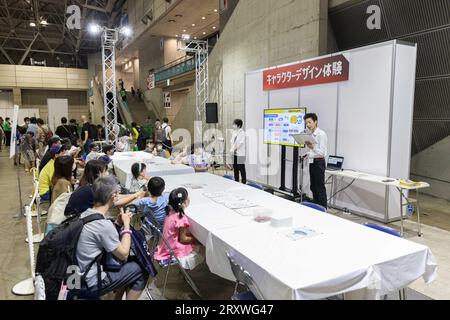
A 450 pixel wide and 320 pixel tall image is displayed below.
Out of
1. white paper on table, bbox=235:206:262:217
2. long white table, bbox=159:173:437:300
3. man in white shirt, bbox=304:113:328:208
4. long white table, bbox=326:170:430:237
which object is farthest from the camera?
man in white shirt, bbox=304:113:328:208

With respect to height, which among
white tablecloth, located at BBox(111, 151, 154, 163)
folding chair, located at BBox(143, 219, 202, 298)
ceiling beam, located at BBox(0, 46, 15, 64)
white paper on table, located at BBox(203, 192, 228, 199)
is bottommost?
folding chair, located at BBox(143, 219, 202, 298)

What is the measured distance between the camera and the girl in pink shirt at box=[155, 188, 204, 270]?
8.48ft

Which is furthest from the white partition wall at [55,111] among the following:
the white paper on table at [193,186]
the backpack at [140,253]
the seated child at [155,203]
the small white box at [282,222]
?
the small white box at [282,222]

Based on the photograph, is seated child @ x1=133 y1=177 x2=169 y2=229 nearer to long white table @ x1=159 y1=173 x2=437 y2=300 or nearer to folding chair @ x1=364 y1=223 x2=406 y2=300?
long white table @ x1=159 y1=173 x2=437 y2=300

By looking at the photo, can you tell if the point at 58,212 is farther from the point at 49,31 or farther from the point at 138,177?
the point at 49,31

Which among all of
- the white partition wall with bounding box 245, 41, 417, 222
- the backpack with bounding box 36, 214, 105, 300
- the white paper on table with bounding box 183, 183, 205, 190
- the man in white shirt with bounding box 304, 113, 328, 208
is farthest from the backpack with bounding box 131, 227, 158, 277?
the white partition wall with bounding box 245, 41, 417, 222

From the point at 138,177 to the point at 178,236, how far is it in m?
1.61

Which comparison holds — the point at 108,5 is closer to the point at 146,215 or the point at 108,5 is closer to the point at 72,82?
the point at 72,82

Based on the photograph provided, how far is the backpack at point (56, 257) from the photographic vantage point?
1801 millimetres

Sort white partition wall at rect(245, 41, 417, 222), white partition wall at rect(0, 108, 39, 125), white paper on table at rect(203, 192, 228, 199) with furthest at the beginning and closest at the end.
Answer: white partition wall at rect(0, 108, 39, 125)
white partition wall at rect(245, 41, 417, 222)
white paper on table at rect(203, 192, 228, 199)

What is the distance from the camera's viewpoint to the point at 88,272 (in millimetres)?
1928

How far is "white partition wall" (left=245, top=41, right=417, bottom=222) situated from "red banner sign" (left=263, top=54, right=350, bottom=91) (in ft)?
0.36

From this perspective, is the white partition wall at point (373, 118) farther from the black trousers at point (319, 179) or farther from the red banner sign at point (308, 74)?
the black trousers at point (319, 179)

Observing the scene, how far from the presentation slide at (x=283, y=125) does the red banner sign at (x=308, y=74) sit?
1.73 feet
